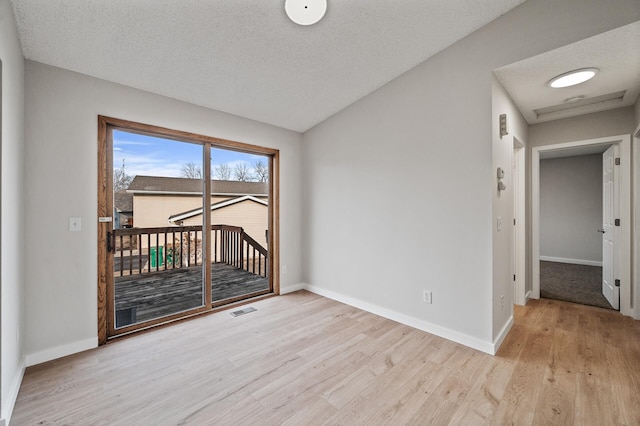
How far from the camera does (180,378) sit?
6.49ft

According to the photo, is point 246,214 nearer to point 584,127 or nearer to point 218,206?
point 218,206

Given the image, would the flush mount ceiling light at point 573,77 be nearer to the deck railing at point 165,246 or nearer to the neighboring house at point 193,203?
the neighboring house at point 193,203

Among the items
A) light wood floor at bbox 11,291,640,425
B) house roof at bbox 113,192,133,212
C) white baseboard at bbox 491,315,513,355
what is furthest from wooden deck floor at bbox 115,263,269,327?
white baseboard at bbox 491,315,513,355

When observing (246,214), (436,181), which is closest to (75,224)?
(246,214)

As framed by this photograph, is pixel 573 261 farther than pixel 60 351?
Yes

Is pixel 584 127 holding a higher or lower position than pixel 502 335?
higher

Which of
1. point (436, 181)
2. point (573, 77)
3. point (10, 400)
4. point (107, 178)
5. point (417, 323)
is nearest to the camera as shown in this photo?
point (10, 400)

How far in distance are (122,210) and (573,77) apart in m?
4.46

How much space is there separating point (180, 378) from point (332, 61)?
3.03m

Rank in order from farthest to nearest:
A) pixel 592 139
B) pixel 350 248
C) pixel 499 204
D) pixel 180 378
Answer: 1. pixel 350 248
2. pixel 592 139
3. pixel 499 204
4. pixel 180 378

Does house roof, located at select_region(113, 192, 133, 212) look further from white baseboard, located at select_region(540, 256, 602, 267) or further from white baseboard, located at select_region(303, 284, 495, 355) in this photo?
white baseboard, located at select_region(540, 256, 602, 267)

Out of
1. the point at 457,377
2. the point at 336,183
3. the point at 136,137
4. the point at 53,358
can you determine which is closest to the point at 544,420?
the point at 457,377

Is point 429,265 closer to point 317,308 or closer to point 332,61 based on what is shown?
point 317,308

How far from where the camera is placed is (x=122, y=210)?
8.86ft
